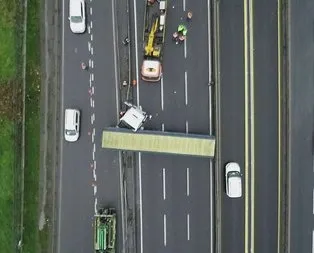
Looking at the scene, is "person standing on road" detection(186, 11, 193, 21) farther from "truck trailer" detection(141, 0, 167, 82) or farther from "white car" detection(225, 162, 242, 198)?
"white car" detection(225, 162, 242, 198)

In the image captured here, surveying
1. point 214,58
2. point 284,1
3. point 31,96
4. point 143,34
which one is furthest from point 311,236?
point 31,96

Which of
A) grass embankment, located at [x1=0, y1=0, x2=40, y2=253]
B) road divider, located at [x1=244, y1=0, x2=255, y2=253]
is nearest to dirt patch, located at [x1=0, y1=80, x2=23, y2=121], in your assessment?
grass embankment, located at [x1=0, y1=0, x2=40, y2=253]

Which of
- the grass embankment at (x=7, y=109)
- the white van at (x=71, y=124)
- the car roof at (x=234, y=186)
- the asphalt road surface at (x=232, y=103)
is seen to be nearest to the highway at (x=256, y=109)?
the asphalt road surface at (x=232, y=103)

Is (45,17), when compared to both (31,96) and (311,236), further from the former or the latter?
(311,236)

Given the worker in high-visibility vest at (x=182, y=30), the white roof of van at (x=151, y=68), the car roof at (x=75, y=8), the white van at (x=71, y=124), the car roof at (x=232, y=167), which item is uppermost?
the car roof at (x=75, y=8)

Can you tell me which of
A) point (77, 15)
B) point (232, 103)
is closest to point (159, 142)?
point (232, 103)

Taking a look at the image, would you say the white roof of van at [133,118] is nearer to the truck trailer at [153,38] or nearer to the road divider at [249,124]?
the truck trailer at [153,38]
